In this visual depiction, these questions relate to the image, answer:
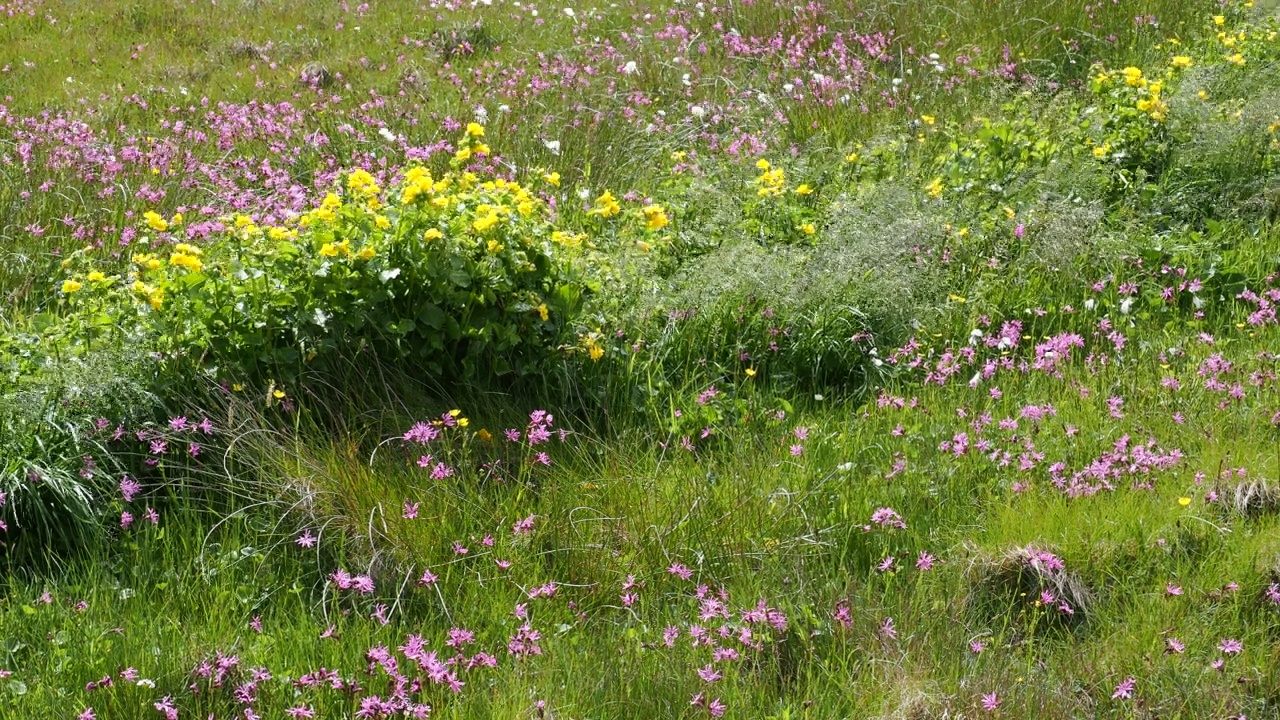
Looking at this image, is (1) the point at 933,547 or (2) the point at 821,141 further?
(2) the point at 821,141

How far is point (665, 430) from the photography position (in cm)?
425

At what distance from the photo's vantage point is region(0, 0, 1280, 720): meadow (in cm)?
292

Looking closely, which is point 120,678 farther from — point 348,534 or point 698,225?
point 698,225

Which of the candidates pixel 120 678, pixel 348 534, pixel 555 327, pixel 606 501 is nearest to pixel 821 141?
pixel 555 327

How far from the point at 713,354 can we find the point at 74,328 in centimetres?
225

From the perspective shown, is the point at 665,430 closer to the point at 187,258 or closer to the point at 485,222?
the point at 485,222

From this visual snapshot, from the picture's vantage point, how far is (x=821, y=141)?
7074mm

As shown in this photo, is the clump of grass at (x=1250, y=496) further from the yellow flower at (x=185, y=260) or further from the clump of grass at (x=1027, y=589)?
the yellow flower at (x=185, y=260)

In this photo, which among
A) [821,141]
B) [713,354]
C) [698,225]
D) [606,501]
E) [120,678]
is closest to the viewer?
[120,678]

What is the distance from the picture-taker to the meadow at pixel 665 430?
9.57ft

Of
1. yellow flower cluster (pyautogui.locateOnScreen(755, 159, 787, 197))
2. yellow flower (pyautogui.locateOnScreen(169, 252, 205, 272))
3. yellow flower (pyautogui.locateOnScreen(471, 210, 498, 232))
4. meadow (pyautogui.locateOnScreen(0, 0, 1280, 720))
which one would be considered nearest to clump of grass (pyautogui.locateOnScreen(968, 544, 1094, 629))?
meadow (pyautogui.locateOnScreen(0, 0, 1280, 720))

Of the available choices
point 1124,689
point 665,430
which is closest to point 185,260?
point 665,430

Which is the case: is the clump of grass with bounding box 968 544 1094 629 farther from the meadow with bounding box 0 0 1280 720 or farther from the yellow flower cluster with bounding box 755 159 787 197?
the yellow flower cluster with bounding box 755 159 787 197

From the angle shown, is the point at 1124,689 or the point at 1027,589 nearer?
the point at 1124,689
